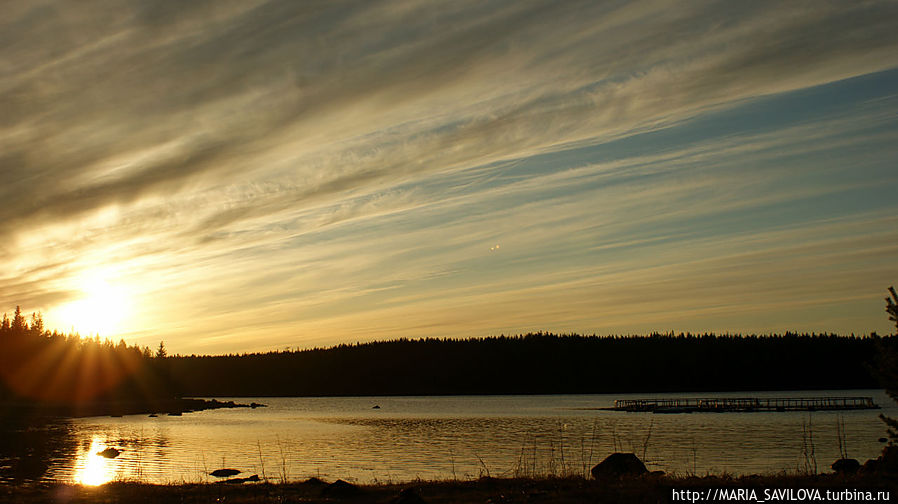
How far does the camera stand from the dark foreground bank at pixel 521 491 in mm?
21125

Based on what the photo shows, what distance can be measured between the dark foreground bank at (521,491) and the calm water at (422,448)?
25.8 feet

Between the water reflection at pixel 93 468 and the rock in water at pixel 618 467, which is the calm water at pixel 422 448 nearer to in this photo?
the water reflection at pixel 93 468

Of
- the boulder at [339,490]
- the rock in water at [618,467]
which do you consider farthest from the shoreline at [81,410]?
the rock in water at [618,467]

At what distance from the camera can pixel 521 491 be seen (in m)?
25.0

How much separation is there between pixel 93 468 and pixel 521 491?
3372 centimetres

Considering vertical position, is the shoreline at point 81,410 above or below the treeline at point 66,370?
below

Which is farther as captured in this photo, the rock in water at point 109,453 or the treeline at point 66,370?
the treeline at point 66,370

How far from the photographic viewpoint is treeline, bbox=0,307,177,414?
150 m

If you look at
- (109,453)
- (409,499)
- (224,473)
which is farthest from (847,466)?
(109,453)

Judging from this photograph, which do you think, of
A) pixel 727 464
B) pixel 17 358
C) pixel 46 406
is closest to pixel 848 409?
pixel 727 464

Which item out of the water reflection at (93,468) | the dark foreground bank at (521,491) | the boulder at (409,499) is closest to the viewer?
the dark foreground bank at (521,491)

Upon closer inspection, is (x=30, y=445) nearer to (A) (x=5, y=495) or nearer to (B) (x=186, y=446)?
(B) (x=186, y=446)

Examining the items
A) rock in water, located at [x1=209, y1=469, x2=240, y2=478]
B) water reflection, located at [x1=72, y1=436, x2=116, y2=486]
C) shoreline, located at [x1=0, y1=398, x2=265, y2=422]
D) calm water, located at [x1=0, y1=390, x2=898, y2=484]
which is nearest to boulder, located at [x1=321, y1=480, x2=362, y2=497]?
calm water, located at [x1=0, y1=390, x2=898, y2=484]

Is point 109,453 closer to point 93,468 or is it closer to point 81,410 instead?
point 93,468
